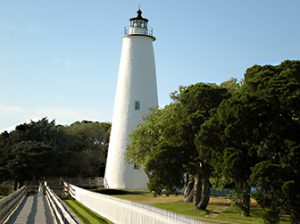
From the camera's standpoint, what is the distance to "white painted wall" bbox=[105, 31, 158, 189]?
142 ft

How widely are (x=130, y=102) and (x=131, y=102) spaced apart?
10 centimetres

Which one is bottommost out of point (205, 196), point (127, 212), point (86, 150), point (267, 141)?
point (127, 212)

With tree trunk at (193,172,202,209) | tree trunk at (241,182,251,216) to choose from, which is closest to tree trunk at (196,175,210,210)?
tree trunk at (193,172,202,209)

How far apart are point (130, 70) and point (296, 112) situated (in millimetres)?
24995

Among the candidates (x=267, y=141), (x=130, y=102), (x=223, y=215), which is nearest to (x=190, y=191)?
(x=223, y=215)

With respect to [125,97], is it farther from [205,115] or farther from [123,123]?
[205,115]

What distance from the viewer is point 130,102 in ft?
142

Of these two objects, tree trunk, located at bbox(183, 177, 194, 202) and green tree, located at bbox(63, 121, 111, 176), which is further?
green tree, located at bbox(63, 121, 111, 176)

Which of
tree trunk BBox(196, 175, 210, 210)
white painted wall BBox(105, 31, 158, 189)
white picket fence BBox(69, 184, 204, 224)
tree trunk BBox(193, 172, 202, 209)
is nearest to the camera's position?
white picket fence BBox(69, 184, 204, 224)

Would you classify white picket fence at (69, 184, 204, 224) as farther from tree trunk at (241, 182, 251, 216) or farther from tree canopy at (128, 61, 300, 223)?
tree trunk at (241, 182, 251, 216)

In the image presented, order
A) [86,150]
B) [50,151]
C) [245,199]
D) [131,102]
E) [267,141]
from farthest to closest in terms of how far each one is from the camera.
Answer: [86,150]
[50,151]
[131,102]
[245,199]
[267,141]

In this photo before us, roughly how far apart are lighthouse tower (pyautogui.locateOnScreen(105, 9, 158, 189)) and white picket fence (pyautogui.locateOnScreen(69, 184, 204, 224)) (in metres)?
17.2

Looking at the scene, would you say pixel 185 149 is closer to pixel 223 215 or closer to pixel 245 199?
pixel 223 215

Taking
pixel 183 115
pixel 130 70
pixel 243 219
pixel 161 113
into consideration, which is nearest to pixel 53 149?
pixel 130 70
